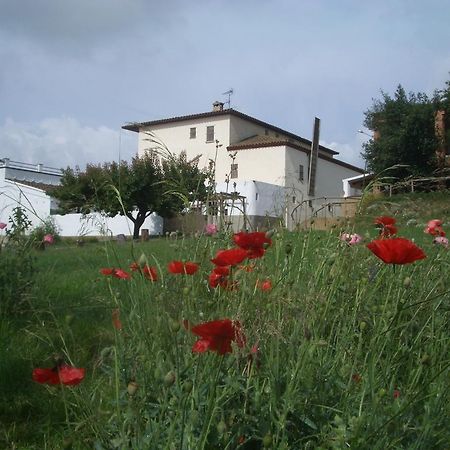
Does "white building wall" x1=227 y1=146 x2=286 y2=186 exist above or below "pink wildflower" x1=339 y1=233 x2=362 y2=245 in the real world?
above

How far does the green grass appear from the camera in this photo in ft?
4.47

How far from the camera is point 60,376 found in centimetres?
129

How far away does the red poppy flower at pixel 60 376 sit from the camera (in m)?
1.28

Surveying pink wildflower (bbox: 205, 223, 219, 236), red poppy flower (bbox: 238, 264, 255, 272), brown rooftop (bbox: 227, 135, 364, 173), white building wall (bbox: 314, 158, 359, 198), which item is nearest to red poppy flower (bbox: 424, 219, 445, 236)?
pink wildflower (bbox: 205, 223, 219, 236)

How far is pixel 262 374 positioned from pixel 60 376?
1.76 ft

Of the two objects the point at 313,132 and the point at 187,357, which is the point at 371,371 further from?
the point at 313,132

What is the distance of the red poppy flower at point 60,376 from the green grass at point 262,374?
0.21 feet

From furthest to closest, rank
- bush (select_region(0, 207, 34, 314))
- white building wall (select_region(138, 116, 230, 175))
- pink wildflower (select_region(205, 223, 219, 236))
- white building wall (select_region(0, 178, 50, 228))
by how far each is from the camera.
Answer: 1. white building wall (select_region(138, 116, 230, 175))
2. bush (select_region(0, 207, 34, 314))
3. pink wildflower (select_region(205, 223, 219, 236))
4. white building wall (select_region(0, 178, 50, 228))

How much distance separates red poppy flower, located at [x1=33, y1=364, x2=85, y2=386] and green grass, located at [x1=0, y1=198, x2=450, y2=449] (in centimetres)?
7

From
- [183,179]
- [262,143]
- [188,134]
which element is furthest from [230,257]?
[188,134]

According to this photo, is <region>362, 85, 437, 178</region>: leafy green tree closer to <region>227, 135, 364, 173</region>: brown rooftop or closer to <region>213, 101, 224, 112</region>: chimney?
<region>227, 135, 364, 173</region>: brown rooftop

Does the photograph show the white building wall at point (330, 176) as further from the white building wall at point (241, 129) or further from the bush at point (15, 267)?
the bush at point (15, 267)

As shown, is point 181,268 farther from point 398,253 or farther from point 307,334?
point 398,253

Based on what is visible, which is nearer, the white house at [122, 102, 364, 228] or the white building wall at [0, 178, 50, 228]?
the white building wall at [0, 178, 50, 228]
